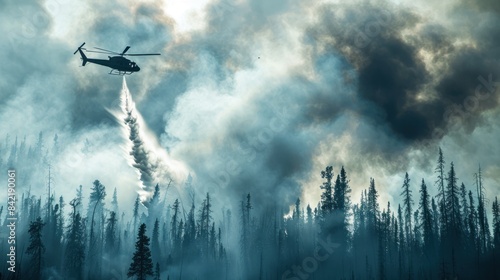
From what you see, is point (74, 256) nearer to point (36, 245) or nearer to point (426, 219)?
point (36, 245)

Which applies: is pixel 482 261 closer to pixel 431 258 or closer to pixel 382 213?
pixel 431 258

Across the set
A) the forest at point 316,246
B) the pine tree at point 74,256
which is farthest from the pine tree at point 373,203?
the pine tree at point 74,256

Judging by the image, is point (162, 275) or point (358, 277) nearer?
point (358, 277)

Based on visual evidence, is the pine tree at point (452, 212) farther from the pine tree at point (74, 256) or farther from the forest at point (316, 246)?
the pine tree at point (74, 256)

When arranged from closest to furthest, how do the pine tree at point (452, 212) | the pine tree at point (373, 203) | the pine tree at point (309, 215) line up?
the pine tree at point (452, 212) → the pine tree at point (373, 203) → the pine tree at point (309, 215)

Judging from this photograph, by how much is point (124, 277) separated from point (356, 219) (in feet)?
201

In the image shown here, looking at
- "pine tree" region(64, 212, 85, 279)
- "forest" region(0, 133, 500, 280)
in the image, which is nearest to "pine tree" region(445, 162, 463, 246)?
"forest" region(0, 133, 500, 280)

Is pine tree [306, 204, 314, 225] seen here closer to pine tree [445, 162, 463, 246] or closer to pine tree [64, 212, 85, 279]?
pine tree [445, 162, 463, 246]

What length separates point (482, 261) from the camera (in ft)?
307

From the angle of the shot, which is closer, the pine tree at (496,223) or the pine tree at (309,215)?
the pine tree at (496,223)

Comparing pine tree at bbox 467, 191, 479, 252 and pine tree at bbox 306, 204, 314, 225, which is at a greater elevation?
pine tree at bbox 306, 204, 314, 225

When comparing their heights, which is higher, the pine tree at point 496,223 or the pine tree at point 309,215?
the pine tree at point 309,215

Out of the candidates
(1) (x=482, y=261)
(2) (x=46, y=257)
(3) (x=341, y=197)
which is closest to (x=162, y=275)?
(2) (x=46, y=257)

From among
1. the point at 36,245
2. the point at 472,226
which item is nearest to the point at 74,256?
the point at 36,245
